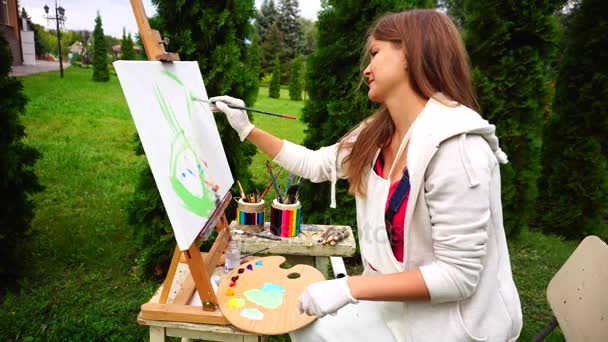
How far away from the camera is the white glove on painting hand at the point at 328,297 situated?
3.72 ft

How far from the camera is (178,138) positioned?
1.41 m

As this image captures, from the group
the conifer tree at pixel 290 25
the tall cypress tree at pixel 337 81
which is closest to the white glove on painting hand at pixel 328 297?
the tall cypress tree at pixel 337 81

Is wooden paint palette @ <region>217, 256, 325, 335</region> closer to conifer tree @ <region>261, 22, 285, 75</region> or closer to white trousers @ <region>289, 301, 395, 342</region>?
white trousers @ <region>289, 301, 395, 342</region>

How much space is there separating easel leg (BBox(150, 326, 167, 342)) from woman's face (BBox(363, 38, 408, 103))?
1032 mm

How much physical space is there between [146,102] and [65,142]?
5118 millimetres

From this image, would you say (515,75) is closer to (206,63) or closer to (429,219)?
(206,63)

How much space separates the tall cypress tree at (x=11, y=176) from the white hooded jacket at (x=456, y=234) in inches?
95.4

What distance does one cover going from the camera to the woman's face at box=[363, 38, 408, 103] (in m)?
1.21

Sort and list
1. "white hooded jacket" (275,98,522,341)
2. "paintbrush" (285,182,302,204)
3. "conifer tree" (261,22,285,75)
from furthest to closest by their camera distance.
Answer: "conifer tree" (261,22,285,75)
"paintbrush" (285,182,302,204)
"white hooded jacket" (275,98,522,341)

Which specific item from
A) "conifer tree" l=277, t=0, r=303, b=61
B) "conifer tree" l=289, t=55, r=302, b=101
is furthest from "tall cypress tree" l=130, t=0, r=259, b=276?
"conifer tree" l=277, t=0, r=303, b=61

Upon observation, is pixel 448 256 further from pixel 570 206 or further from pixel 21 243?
pixel 570 206

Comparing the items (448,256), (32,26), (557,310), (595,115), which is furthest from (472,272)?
(32,26)

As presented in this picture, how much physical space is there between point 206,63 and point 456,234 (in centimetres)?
198

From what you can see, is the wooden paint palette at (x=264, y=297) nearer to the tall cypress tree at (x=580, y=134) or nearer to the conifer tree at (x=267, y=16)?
the tall cypress tree at (x=580, y=134)
